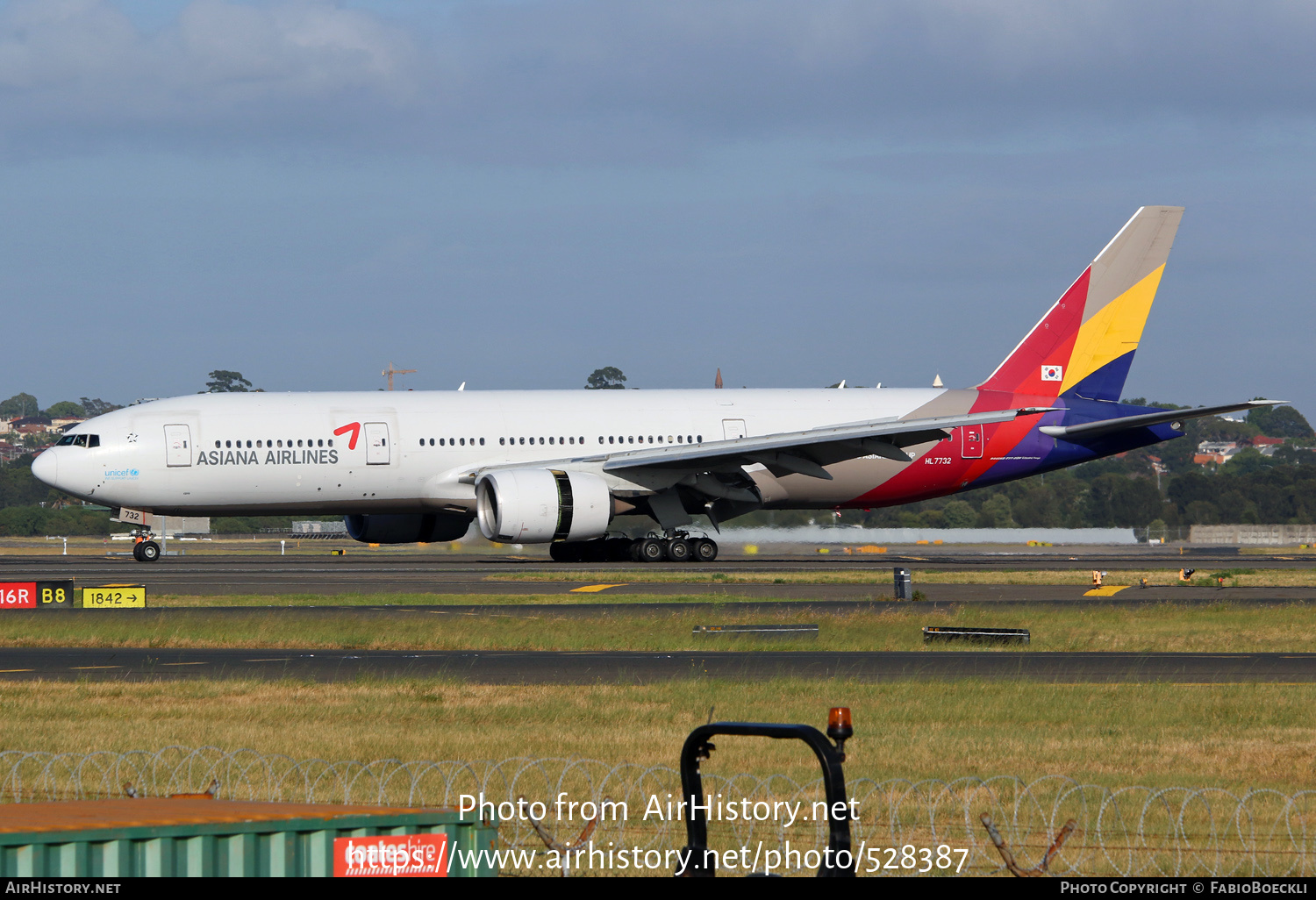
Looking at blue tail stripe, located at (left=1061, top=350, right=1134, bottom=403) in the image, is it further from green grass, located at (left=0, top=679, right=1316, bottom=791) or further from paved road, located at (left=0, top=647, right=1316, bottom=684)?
green grass, located at (left=0, top=679, right=1316, bottom=791)

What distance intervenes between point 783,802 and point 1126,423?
118ft

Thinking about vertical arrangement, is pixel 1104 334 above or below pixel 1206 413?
above

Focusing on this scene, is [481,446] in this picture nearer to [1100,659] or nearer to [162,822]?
[1100,659]

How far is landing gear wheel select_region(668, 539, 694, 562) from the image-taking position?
43.2m

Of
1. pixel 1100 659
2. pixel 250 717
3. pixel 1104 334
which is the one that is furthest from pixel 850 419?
pixel 250 717

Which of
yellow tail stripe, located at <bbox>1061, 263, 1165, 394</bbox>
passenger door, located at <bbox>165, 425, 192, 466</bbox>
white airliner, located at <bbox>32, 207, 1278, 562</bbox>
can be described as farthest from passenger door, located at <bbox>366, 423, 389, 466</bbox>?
yellow tail stripe, located at <bbox>1061, 263, 1165, 394</bbox>

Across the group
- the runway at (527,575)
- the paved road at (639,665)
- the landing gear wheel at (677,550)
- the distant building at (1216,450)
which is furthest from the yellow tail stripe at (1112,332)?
the distant building at (1216,450)

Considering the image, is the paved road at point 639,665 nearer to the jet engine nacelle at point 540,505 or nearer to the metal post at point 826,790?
the metal post at point 826,790

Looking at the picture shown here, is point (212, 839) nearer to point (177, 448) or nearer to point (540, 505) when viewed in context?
point (540, 505)

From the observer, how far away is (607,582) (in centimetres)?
3472

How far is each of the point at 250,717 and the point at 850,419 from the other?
31008 mm

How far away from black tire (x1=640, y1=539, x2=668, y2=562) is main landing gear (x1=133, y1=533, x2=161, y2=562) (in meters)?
14.6

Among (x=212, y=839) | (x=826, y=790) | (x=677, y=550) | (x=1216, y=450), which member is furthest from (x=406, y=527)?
(x=1216, y=450)

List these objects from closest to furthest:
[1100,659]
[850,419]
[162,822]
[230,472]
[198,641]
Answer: [162,822], [1100,659], [198,641], [230,472], [850,419]
